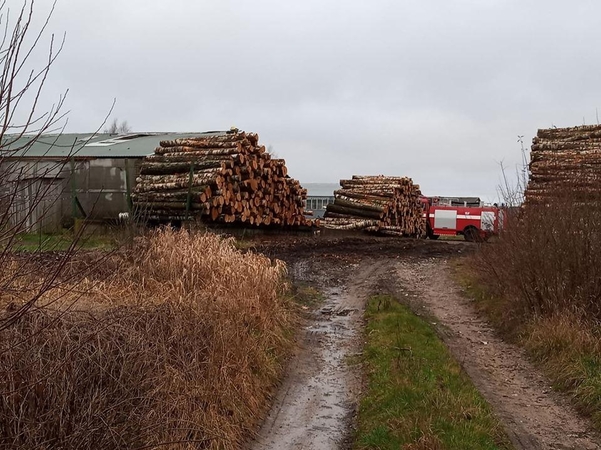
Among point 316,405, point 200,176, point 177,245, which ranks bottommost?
point 316,405

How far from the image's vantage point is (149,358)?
526 centimetres

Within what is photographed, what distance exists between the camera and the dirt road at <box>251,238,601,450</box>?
6238 millimetres

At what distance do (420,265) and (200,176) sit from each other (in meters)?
6.07

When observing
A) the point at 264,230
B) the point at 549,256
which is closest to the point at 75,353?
the point at 549,256

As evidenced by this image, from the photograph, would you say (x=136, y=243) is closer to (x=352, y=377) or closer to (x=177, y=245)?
(x=177, y=245)

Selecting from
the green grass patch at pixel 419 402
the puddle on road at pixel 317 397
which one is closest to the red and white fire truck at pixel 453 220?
the puddle on road at pixel 317 397

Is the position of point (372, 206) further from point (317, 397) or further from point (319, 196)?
point (319, 196)

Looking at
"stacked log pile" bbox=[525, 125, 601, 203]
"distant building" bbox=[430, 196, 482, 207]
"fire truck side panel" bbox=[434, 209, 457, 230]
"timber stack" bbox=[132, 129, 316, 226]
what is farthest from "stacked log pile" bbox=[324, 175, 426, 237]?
"stacked log pile" bbox=[525, 125, 601, 203]

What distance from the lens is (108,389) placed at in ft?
15.2

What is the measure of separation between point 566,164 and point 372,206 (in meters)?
10.4

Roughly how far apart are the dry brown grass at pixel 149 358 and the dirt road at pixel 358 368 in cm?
39

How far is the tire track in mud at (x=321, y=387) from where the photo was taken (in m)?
6.18

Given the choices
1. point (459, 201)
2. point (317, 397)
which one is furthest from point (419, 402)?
point (459, 201)

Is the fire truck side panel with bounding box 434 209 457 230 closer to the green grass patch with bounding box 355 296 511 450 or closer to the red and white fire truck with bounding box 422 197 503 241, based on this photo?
the red and white fire truck with bounding box 422 197 503 241
